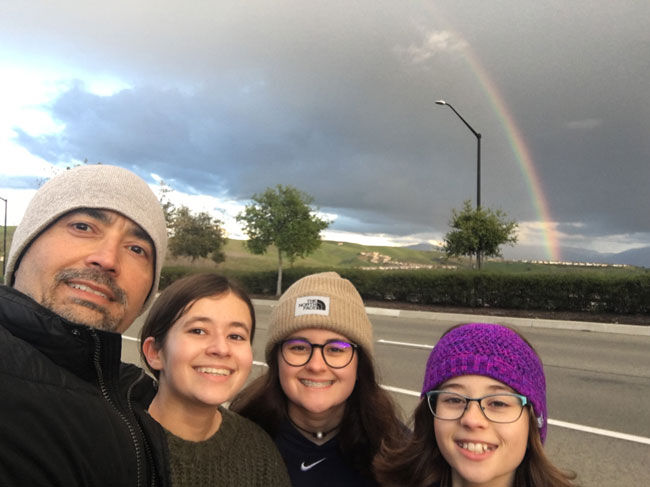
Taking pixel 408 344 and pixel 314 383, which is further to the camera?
pixel 408 344

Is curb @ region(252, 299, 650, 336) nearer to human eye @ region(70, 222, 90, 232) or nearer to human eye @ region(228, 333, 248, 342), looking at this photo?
human eye @ region(228, 333, 248, 342)

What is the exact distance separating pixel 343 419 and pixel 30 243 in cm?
166

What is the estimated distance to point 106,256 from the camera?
177cm

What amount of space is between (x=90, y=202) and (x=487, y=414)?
180cm

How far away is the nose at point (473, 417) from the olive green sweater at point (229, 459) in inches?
30.2

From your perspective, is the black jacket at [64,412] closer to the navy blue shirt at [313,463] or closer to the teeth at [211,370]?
the teeth at [211,370]

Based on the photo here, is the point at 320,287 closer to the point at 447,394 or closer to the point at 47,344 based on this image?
the point at 447,394

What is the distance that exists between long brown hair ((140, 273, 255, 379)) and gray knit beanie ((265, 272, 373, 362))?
0.32m

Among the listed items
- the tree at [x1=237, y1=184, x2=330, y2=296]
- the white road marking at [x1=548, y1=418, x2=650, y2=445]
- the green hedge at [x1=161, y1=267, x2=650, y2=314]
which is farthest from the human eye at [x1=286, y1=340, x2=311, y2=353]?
the tree at [x1=237, y1=184, x2=330, y2=296]

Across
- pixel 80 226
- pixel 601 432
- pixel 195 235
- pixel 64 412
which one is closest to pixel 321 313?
pixel 80 226

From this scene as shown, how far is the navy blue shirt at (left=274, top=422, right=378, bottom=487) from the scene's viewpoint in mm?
2170

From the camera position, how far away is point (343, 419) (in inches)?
95.0

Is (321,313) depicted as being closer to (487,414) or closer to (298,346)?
(298,346)

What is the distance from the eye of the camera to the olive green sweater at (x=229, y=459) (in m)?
1.63
